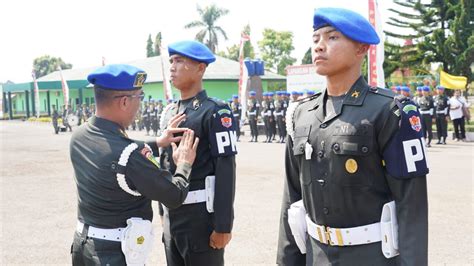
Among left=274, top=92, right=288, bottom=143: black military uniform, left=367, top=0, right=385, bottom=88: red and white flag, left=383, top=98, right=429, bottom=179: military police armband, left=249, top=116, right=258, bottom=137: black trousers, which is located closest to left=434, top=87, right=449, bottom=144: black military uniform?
left=274, top=92, right=288, bottom=143: black military uniform

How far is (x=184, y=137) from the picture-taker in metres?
3.11

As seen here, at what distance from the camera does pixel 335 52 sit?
223cm

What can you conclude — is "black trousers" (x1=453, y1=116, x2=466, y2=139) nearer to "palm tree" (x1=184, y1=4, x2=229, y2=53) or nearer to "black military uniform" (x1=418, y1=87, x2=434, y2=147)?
"black military uniform" (x1=418, y1=87, x2=434, y2=147)

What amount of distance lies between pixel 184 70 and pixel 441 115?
14923 mm

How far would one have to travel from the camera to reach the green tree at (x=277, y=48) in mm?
62656

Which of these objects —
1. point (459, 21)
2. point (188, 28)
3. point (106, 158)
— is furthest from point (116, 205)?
point (188, 28)

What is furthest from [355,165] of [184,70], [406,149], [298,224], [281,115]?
[281,115]

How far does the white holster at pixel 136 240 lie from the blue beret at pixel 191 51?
1.20 meters

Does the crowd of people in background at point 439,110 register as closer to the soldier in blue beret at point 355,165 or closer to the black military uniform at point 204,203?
the black military uniform at point 204,203

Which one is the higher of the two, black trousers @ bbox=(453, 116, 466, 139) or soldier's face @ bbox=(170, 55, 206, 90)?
soldier's face @ bbox=(170, 55, 206, 90)

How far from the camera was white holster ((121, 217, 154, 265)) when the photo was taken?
8.72ft

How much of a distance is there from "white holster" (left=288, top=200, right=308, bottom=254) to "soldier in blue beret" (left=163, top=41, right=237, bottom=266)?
0.82 metres

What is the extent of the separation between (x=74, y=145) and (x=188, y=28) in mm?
58740

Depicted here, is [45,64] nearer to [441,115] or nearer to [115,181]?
[441,115]
